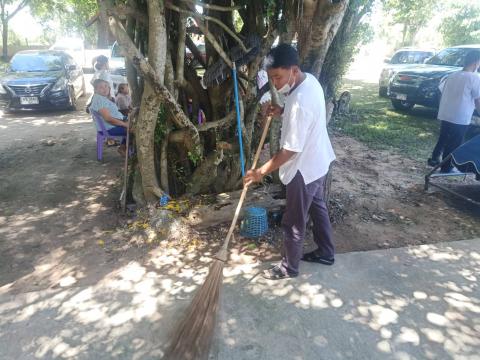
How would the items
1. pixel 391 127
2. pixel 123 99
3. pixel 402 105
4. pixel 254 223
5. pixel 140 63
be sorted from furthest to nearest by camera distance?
pixel 402 105
pixel 391 127
pixel 123 99
pixel 254 223
pixel 140 63

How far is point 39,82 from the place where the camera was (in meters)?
9.90

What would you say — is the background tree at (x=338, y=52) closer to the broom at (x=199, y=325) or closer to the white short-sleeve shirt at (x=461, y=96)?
the broom at (x=199, y=325)

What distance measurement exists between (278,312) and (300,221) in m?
0.72

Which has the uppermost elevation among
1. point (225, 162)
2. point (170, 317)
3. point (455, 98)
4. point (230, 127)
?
point (455, 98)

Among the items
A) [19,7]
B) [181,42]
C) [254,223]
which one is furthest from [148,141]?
[19,7]

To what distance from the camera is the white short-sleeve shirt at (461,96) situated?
5.57 meters

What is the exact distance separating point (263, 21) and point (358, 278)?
2.94 meters

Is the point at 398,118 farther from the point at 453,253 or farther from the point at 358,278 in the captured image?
the point at 358,278

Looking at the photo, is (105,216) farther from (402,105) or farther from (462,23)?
(462,23)

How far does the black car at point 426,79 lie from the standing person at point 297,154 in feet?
24.5

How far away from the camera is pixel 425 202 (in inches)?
193

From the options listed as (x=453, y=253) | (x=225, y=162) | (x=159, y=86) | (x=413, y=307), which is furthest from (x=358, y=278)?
(x=159, y=86)

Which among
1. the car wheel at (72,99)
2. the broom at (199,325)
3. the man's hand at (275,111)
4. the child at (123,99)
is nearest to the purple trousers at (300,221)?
the broom at (199,325)

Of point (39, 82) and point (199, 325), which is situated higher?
point (39, 82)
